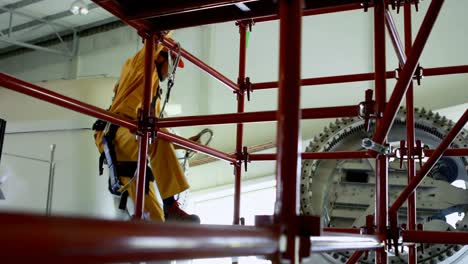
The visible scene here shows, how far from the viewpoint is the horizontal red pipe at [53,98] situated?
71.4 inches

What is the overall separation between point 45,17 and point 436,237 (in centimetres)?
868

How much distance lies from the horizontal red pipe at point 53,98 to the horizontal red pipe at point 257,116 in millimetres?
188

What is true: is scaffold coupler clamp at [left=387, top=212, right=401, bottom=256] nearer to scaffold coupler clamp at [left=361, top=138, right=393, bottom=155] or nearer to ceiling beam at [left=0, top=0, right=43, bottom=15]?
scaffold coupler clamp at [left=361, top=138, right=393, bottom=155]

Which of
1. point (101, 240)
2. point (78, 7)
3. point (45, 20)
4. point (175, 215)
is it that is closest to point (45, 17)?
point (45, 20)

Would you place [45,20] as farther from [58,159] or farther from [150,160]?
[150,160]

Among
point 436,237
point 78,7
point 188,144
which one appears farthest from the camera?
point 78,7

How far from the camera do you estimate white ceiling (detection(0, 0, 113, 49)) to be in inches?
350

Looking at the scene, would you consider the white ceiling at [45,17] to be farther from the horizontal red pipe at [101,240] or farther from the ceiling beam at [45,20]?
the horizontal red pipe at [101,240]

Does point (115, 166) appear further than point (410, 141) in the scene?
Yes

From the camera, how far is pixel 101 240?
49cm

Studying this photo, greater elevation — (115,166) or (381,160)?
(115,166)

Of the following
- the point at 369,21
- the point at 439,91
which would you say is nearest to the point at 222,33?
the point at 369,21

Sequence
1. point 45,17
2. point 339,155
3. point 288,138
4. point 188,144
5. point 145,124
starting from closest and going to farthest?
1. point 288,138
2. point 145,124
3. point 188,144
4. point 339,155
5. point 45,17

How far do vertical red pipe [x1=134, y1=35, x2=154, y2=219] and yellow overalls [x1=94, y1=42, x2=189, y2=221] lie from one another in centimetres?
69
